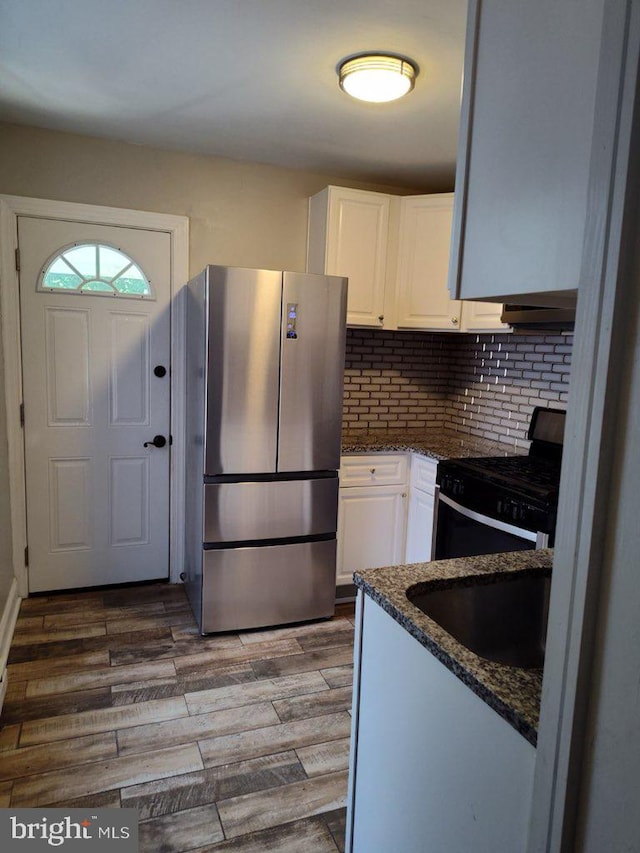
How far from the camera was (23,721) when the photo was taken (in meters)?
2.33

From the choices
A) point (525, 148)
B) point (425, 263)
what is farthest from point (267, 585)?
point (525, 148)

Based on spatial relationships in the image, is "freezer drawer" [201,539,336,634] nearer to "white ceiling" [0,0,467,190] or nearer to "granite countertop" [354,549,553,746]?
"granite countertop" [354,549,553,746]

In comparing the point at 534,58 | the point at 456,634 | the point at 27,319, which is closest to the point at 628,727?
the point at 456,634

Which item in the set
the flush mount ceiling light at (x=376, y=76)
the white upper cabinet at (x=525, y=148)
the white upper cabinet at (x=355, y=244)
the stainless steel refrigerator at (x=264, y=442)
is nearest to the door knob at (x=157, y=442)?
the stainless steel refrigerator at (x=264, y=442)

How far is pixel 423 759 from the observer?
1.17 m

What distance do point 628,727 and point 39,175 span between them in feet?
11.5

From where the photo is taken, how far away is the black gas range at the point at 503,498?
2.46 metres

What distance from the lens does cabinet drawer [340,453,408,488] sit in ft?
11.1

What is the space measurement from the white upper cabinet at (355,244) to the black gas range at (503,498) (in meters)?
1.13

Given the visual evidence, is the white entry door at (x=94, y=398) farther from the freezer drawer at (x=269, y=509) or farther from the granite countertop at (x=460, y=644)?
the granite countertop at (x=460, y=644)

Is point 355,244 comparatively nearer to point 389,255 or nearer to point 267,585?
point 389,255

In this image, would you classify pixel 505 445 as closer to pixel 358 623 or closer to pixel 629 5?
pixel 358 623

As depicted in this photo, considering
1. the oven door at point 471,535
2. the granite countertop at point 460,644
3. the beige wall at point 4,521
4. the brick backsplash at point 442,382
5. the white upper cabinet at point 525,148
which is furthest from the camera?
the brick backsplash at point 442,382
